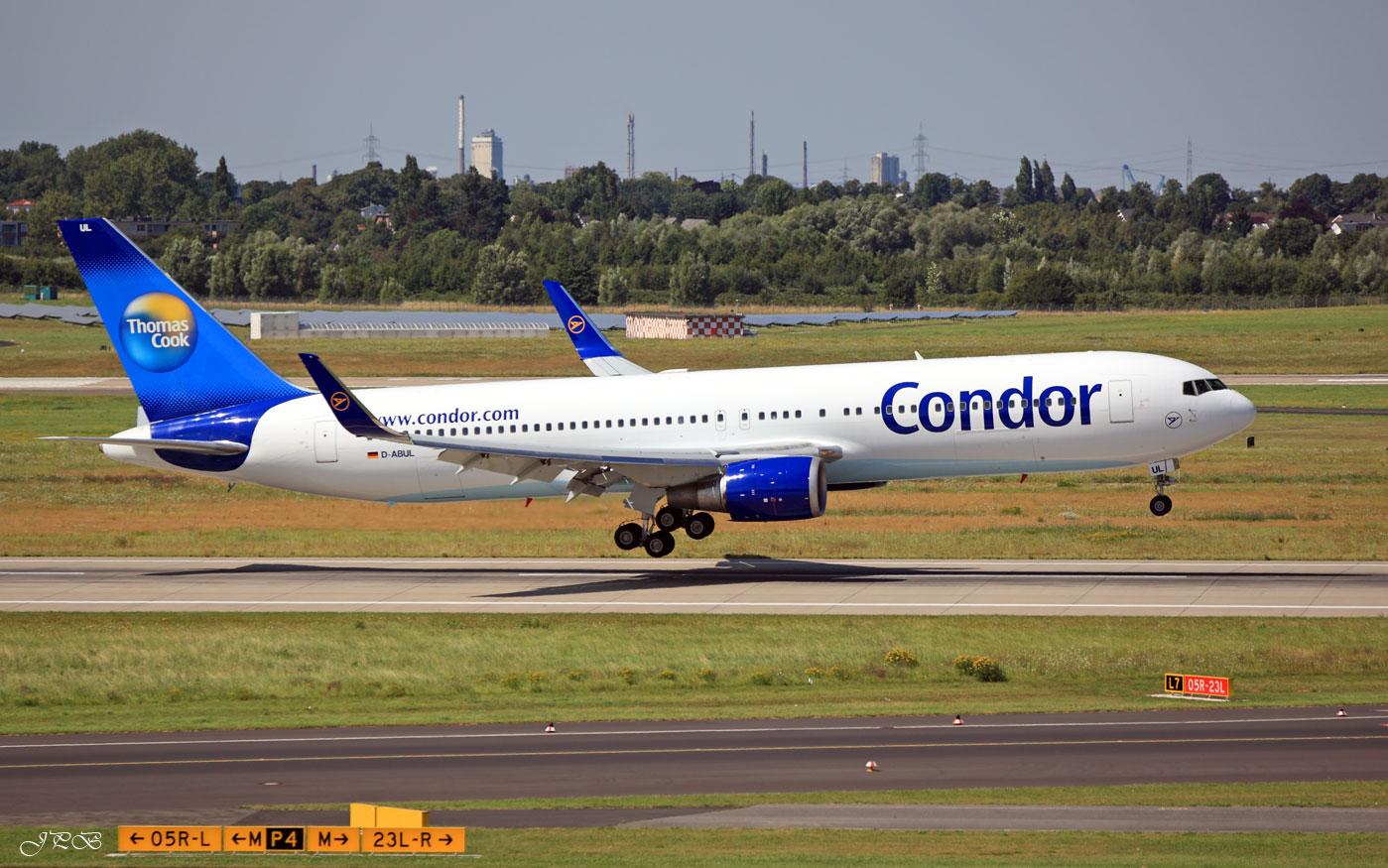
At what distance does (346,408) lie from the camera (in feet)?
129

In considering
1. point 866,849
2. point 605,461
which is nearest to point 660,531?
point 605,461

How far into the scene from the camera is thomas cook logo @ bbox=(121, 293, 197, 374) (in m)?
45.8

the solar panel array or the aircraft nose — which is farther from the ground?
the solar panel array

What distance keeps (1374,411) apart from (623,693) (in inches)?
2831

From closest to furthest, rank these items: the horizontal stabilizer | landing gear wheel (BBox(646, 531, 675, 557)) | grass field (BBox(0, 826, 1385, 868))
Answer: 1. grass field (BBox(0, 826, 1385, 868))
2. the horizontal stabilizer
3. landing gear wheel (BBox(646, 531, 675, 557))

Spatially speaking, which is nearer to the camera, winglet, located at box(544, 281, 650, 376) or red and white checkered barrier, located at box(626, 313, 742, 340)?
winglet, located at box(544, 281, 650, 376)

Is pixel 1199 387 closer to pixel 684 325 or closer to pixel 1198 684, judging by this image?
pixel 1198 684

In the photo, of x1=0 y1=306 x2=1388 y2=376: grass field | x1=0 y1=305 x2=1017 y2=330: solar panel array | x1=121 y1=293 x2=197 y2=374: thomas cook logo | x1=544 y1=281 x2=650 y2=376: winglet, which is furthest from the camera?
x1=0 y1=305 x2=1017 y2=330: solar panel array

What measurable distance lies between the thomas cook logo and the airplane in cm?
4

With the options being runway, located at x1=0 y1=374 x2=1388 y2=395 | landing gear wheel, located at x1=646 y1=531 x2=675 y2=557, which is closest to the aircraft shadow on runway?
landing gear wheel, located at x1=646 y1=531 x2=675 y2=557

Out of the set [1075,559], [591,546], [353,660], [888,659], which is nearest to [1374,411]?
[1075,559]

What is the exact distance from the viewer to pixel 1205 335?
144m

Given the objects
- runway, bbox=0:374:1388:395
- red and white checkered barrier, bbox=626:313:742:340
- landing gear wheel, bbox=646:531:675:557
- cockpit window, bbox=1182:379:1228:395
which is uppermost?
red and white checkered barrier, bbox=626:313:742:340

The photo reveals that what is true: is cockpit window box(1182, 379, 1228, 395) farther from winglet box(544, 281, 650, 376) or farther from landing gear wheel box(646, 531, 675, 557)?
winglet box(544, 281, 650, 376)
